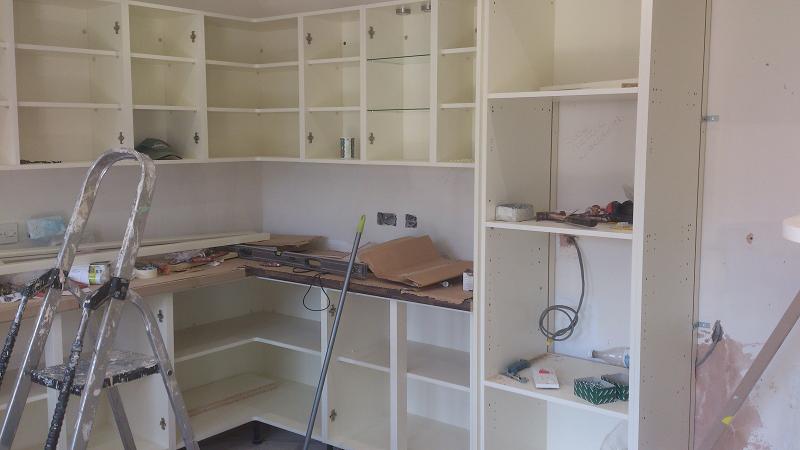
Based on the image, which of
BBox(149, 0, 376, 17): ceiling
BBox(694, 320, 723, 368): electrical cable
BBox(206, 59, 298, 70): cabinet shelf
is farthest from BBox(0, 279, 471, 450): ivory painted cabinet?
BBox(149, 0, 376, 17): ceiling

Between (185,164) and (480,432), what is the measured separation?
2255 millimetres

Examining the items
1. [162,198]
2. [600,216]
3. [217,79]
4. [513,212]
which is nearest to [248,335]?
[162,198]

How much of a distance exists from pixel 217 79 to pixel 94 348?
7.63ft

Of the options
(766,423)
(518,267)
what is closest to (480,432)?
(518,267)

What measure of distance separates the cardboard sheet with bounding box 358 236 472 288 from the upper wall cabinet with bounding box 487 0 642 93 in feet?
2.92

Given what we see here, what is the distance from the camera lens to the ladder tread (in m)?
2.41

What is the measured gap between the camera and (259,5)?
4445mm

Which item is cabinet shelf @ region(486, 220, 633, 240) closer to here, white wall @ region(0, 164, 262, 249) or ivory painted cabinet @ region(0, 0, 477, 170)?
ivory painted cabinet @ region(0, 0, 477, 170)

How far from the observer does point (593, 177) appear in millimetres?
3111

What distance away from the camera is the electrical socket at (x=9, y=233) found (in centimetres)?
352

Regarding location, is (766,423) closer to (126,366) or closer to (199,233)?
(126,366)

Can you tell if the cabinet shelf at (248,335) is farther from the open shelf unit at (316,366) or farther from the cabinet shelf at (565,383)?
the cabinet shelf at (565,383)

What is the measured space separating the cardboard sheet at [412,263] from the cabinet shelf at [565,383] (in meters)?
0.55

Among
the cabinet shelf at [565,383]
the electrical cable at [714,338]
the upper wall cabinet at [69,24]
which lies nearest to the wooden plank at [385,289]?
the cabinet shelf at [565,383]
